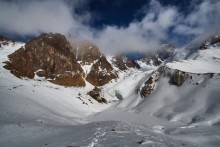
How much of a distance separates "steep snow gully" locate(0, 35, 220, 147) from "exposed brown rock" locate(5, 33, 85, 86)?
16.2ft

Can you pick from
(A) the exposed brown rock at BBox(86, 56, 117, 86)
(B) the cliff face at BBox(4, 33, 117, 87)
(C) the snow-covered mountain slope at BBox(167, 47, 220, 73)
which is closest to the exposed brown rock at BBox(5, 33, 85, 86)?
(B) the cliff face at BBox(4, 33, 117, 87)

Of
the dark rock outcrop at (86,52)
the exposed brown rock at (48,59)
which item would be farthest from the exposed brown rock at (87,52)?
the exposed brown rock at (48,59)

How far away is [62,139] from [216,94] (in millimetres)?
27410

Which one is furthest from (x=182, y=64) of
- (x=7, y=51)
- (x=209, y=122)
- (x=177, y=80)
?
(x=7, y=51)

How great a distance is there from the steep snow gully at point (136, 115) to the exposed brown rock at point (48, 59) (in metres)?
4.95

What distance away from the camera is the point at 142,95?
218 ft

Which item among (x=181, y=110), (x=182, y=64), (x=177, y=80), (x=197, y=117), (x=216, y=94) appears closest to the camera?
(x=197, y=117)

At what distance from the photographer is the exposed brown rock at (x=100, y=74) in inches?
4776

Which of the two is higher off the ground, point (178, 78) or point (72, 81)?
point (72, 81)

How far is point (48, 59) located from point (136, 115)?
64239mm

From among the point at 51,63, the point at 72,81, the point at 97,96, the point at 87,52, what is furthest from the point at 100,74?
the point at 97,96

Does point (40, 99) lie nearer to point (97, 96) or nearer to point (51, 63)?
point (97, 96)

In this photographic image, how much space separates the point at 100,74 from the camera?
129 meters

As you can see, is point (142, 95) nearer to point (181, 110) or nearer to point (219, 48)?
point (181, 110)
